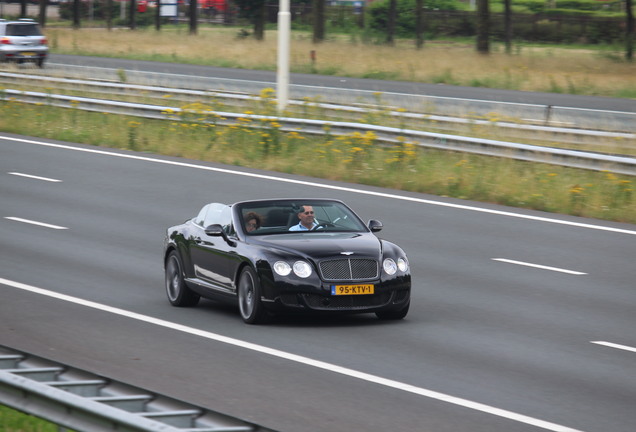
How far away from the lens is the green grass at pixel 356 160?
66.2ft

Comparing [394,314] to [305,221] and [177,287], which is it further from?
[177,287]

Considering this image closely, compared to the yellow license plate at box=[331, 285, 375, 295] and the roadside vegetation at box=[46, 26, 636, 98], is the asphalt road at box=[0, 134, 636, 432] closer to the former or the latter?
the yellow license plate at box=[331, 285, 375, 295]

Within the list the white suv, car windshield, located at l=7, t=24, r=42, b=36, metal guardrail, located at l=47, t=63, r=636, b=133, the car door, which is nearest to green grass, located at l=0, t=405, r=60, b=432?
the car door

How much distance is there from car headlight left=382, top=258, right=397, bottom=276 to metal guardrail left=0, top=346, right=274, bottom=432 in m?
5.02

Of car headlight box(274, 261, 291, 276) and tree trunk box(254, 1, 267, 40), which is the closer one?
car headlight box(274, 261, 291, 276)

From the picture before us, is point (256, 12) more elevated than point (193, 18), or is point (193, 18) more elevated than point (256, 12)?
point (256, 12)

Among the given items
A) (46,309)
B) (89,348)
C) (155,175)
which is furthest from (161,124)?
(89,348)

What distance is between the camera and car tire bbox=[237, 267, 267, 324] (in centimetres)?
1157

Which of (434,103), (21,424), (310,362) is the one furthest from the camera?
(434,103)

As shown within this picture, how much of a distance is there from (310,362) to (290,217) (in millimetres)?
2761

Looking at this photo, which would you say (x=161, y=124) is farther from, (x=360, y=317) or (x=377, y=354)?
(x=377, y=354)

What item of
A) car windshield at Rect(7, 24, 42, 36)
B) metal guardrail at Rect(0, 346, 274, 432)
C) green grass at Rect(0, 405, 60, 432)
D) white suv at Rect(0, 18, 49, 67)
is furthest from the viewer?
car windshield at Rect(7, 24, 42, 36)

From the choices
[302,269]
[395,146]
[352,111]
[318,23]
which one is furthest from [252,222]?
[318,23]

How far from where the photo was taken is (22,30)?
4628 cm
